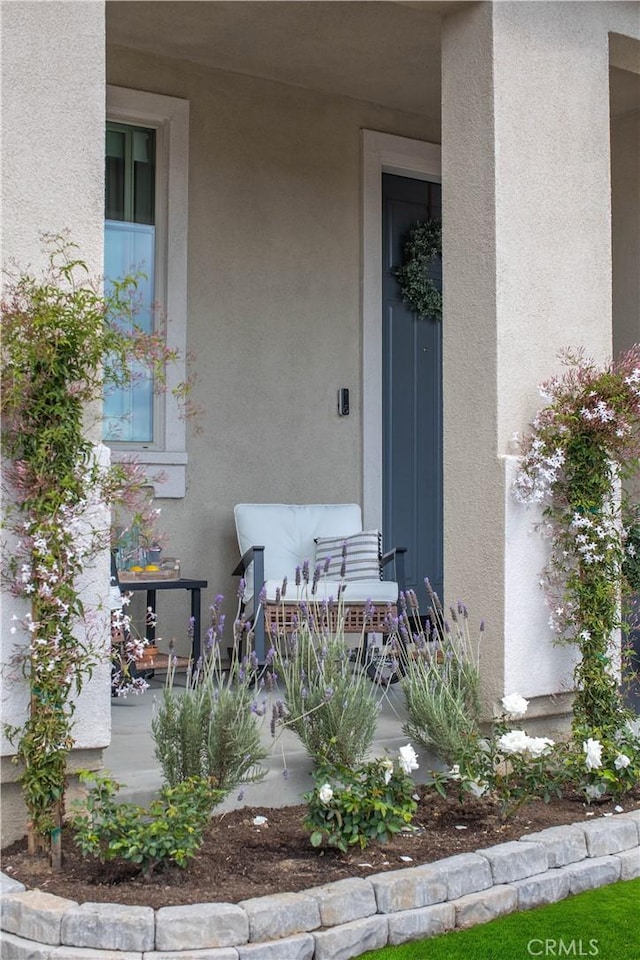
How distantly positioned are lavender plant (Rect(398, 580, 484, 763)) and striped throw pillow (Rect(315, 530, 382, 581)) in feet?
4.36

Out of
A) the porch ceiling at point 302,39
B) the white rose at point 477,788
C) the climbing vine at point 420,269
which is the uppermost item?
the porch ceiling at point 302,39

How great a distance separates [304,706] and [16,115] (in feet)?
6.40

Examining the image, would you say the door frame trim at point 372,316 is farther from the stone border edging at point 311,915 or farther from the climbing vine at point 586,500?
the stone border edging at point 311,915

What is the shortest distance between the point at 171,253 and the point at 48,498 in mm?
2944

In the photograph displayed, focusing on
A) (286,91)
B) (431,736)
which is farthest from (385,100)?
(431,736)

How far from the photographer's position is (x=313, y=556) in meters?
5.63

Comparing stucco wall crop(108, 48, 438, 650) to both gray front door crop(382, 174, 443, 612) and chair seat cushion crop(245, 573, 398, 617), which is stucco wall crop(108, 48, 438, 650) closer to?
gray front door crop(382, 174, 443, 612)

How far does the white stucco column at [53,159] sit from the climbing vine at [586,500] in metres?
1.70

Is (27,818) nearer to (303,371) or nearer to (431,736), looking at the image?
(431,736)

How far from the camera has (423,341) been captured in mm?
6508

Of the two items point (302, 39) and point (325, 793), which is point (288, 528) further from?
point (325, 793)

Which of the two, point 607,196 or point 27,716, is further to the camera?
point 607,196

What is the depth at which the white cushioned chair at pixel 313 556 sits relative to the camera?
477 cm

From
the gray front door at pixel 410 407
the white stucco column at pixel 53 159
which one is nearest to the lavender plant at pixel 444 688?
the white stucco column at pixel 53 159
